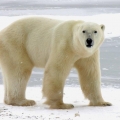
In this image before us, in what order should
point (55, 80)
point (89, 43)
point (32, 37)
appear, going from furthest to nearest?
point (32, 37) → point (55, 80) → point (89, 43)

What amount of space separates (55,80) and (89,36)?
0.74 metres

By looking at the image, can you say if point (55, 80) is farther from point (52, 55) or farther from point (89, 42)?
point (89, 42)

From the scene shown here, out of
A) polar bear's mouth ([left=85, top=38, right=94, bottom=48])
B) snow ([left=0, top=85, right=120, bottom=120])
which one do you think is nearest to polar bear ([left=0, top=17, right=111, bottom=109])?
polar bear's mouth ([left=85, top=38, right=94, bottom=48])

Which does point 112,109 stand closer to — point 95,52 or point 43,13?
point 95,52

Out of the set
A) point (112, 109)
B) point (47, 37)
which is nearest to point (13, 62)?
point (47, 37)

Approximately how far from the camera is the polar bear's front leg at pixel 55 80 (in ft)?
19.0

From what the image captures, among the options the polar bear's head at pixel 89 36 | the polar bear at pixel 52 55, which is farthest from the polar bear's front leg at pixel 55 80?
the polar bear's head at pixel 89 36

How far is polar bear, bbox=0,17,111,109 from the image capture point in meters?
5.79

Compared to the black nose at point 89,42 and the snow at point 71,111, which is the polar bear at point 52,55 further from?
the snow at point 71,111

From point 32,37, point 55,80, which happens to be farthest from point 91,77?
point 32,37

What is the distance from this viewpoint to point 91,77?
243 inches

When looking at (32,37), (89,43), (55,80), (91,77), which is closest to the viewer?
(89,43)

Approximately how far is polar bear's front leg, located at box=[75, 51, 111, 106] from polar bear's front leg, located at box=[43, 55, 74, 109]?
32 centimetres

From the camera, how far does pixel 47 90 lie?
585 centimetres
